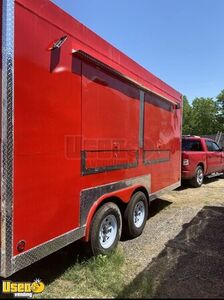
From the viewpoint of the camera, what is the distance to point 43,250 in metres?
3.63

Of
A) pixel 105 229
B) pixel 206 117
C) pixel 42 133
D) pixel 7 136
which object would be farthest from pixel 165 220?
pixel 206 117

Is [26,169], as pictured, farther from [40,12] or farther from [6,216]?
[40,12]

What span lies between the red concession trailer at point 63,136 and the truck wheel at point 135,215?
0.06 ft

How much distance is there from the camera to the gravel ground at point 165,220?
16.0 ft

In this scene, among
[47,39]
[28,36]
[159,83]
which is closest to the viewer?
[28,36]

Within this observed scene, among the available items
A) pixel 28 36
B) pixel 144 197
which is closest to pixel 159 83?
pixel 144 197


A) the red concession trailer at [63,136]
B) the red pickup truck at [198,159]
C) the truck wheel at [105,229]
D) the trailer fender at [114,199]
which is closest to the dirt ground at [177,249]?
the truck wheel at [105,229]

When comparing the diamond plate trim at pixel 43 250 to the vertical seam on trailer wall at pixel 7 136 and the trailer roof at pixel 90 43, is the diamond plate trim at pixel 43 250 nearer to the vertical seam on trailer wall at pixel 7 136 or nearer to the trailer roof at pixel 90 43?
the vertical seam on trailer wall at pixel 7 136

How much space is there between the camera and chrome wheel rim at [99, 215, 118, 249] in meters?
4.75

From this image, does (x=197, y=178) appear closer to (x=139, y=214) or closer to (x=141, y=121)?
(x=139, y=214)

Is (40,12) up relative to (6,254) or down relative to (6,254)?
up

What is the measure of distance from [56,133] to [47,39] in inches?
41.6

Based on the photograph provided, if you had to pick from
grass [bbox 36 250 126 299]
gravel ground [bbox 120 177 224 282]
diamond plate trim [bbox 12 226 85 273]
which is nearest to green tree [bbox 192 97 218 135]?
gravel ground [bbox 120 177 224 282]

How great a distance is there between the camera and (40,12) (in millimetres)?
3543
